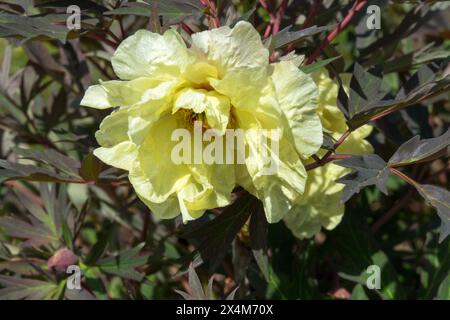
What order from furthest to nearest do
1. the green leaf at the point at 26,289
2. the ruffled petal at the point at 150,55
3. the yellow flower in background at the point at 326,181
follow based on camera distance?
the green leaf at the point at 26,289
the yellow flower in background at the point at 326,181
the ruffled petal at the point at 150,55

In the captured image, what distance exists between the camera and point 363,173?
3.86 feet

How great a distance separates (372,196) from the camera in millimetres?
1995

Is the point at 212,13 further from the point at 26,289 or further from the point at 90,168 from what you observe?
the point at 26,289

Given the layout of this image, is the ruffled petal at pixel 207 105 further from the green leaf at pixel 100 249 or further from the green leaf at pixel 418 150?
the green leaf at pixel 100 249

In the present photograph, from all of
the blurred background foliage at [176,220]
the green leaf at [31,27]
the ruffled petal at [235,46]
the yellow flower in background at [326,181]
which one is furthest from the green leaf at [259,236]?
the green leaf at [31,27]

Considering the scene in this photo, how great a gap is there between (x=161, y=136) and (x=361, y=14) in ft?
2.33

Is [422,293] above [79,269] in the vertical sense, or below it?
below

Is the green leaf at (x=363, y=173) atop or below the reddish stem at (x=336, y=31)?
below

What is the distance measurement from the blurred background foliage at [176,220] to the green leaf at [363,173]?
0.60ft

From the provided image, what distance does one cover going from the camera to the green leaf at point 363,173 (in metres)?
1.15

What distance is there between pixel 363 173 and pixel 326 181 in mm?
198

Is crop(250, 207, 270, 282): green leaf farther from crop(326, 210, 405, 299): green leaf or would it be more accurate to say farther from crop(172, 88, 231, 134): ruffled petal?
crop(326, 210, 405, 299): green leaf
